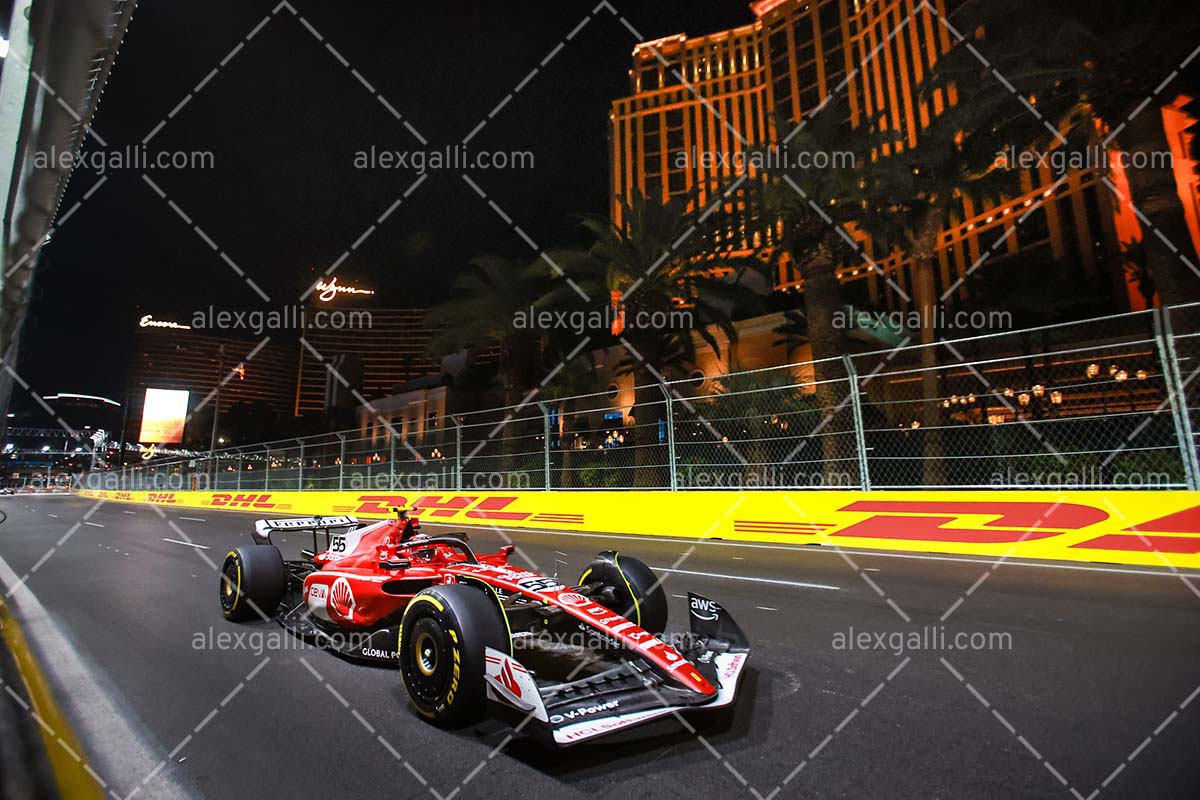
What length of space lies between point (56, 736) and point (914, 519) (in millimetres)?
8041

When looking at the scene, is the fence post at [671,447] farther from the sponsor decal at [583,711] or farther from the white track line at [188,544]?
the sponsor decal at [583,711]

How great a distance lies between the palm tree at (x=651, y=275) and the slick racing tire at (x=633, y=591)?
12895 mm

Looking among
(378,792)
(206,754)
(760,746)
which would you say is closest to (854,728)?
(760,746)

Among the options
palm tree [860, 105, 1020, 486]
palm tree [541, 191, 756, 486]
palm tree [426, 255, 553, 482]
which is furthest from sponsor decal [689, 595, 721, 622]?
palm tree [426, 255, 553, 482]

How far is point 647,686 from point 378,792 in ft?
3.45

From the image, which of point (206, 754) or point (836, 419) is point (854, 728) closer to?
point (206, 754)

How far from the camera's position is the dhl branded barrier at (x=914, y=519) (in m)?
6.03

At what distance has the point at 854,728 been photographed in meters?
2.43

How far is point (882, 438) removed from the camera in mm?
8859

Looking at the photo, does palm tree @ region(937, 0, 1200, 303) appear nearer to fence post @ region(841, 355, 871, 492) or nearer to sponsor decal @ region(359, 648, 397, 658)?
fence post @ region(841, 355, 871, 492)

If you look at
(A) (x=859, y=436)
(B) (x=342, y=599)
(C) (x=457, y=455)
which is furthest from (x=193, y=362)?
(B) (x=342, y=599)

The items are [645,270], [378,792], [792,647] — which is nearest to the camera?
[378,792]

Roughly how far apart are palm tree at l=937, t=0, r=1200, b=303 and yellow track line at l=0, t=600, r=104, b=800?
1491cm

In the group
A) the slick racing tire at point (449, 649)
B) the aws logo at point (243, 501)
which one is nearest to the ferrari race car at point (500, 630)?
the slick racing tire at point (449, 649)
